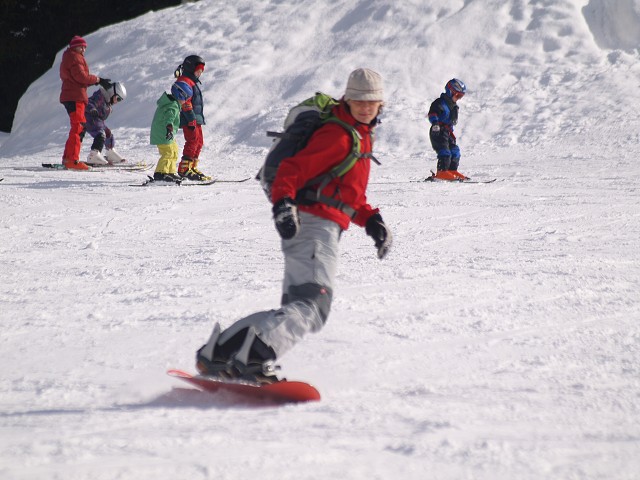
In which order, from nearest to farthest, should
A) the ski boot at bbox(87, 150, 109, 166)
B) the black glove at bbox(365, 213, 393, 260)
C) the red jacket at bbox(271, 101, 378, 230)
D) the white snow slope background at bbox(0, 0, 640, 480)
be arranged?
the white snow slope background at bbox(0, 0, 640, 480) < the red jacket at bbox(271, 101, 378, 230) < the black glove at bbox(365, 213, 393, 260) < the ski boot at bbox(87, 150, 109, 166)

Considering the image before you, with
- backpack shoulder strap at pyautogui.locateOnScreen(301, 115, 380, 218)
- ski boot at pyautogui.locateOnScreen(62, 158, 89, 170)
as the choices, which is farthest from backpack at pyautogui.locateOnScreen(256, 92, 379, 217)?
ski boot at pyautogui.locateOnScreen(62, 158, 89, 170)

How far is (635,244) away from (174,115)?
6.10 metres

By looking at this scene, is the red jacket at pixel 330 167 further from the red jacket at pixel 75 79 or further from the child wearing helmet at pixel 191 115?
the red jacket at pixel 75 79

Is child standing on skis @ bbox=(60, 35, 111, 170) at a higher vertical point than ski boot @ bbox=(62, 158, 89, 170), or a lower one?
higher

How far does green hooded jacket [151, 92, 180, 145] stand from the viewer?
10.4 metres

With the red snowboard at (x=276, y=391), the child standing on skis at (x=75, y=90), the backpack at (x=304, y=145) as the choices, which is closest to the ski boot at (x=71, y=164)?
the child standing on skis at (x=75, y=90)

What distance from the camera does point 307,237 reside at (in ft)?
10.9

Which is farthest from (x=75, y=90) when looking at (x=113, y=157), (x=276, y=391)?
(x=276, y=391)

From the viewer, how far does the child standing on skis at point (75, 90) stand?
490 inches

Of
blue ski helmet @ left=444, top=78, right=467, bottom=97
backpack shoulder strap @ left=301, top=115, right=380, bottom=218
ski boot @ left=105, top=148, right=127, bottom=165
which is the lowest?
ski boot @ left=105, top=148, right=127, bottom=165

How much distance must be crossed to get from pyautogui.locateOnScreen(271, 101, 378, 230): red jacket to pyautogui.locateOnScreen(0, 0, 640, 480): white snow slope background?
0.74 m

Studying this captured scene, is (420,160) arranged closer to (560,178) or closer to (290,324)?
(560,178)

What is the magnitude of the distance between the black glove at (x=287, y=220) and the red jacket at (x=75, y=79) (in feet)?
33.4

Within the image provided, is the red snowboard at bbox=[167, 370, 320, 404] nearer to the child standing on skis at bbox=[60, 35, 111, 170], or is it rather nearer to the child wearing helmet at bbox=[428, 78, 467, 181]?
the child wearing helmet at bbox=[428, 78, 467, 181]
